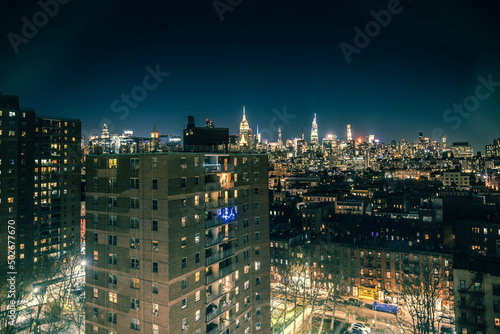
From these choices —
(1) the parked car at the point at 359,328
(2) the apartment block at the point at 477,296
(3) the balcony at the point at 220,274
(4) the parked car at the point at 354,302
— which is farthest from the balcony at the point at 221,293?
(4) the parked car at the point at 354,302

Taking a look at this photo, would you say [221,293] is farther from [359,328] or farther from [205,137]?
[359,328]

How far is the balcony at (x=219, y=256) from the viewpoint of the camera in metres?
27.2

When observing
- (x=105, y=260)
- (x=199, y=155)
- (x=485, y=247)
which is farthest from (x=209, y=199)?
(x=485, y=247)

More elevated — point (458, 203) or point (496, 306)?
point (458, 203)

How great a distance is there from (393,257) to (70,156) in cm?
7175

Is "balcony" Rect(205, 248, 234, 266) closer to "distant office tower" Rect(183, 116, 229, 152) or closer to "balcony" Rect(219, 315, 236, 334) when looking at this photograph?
"balcony" Rect(219, 315, 236, 334)

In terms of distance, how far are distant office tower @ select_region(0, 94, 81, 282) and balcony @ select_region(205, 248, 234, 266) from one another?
4798 centimetres

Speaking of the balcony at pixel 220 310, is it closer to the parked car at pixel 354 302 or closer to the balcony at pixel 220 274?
the balcony at pixel 220 274

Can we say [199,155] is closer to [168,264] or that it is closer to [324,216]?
[168,264]

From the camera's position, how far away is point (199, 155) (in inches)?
1048

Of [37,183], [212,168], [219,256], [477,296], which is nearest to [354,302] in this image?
[477,296]

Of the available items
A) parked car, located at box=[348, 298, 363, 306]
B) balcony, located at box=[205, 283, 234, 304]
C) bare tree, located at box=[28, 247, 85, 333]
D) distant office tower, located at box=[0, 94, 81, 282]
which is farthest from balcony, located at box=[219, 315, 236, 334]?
distant office tower, located at box=[0, 94, 81, 282]

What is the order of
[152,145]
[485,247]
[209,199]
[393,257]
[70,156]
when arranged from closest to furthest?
[152,145] < [209,199] < [393,257] < [485,247] < [70,156]

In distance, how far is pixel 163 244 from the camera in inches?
920
